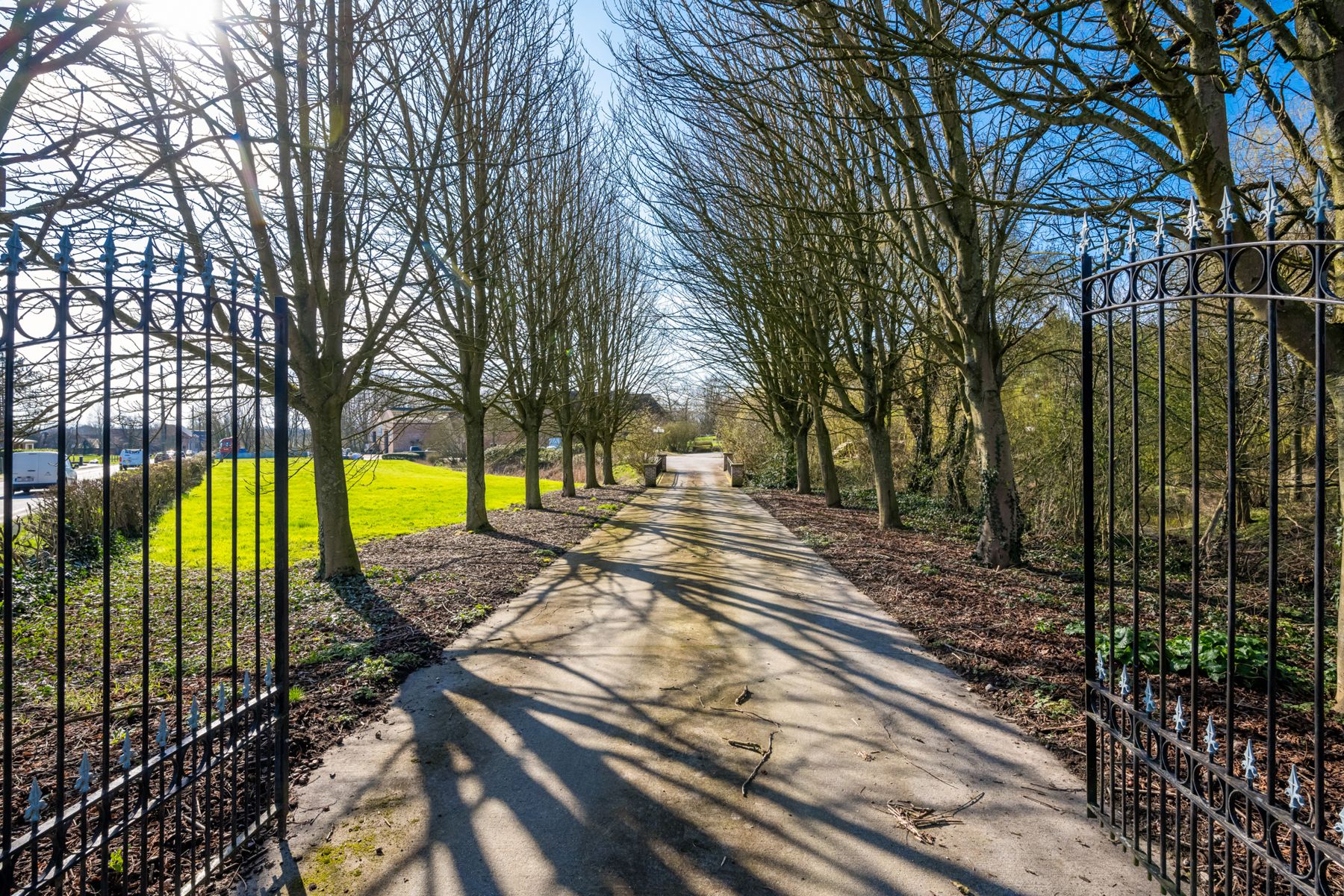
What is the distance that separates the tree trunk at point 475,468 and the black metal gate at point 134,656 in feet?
13.4

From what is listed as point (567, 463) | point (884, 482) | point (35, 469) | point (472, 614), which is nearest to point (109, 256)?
point (472, 614)

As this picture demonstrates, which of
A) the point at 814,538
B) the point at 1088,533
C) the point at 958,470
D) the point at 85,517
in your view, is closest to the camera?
the point at 1088,533

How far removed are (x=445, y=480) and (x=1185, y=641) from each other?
28.5 metres

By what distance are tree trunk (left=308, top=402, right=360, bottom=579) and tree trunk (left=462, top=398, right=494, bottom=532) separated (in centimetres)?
440

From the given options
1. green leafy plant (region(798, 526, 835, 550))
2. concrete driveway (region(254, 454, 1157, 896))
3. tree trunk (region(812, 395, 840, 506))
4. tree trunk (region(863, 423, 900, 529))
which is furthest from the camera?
tree trunk (region(812, 395, 840, 506))

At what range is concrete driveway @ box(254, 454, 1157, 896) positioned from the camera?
2.82 meters

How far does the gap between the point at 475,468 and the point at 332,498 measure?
491 cm

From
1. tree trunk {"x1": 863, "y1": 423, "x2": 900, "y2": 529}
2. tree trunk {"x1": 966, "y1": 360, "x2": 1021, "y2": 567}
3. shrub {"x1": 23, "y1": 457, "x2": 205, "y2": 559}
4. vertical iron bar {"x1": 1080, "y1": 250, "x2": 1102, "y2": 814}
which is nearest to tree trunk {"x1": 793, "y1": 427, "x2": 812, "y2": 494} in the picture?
tree trunk {"x1": 863, "y1": 423, "x2": 900, "y2": 529}

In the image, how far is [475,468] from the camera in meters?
13.3

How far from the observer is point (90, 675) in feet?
17.2

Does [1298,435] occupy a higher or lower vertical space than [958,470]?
higher

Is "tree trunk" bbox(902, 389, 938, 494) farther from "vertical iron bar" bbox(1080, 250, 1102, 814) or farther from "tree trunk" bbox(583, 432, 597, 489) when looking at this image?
"vertical iron bar" bbox(1080, 250, 1102, 814)

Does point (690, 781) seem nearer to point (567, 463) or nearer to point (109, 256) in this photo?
point (109, 256)

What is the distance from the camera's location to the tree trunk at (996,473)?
29.2ft
